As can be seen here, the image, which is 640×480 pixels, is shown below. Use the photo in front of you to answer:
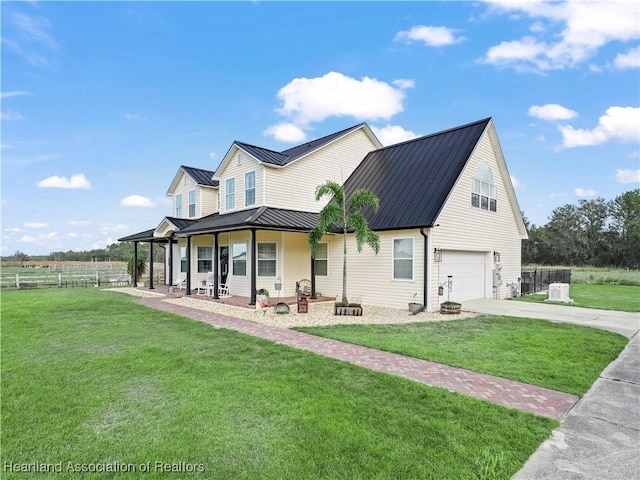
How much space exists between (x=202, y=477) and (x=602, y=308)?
15.1 meters

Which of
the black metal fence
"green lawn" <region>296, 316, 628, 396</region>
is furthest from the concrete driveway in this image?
the black metal fence

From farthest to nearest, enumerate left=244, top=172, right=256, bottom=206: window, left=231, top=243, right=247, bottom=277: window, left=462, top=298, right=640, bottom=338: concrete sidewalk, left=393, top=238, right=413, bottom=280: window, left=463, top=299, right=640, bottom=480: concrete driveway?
left=244, top=172, right=256, bottom=206: window < left=231, top=243, right=247, bottom=277: window < left=393, top=238, right=413, bottom=280: window < left=462, top=298, right=640, bottom=338: concrete sidewalk < left=463, top=299, right=640, bottom=480: concrete driveway

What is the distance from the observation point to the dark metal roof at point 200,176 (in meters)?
19.6

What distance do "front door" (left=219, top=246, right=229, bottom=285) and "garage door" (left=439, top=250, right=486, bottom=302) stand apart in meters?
9.62

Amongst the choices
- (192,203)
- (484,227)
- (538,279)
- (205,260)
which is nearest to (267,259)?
(205,260)

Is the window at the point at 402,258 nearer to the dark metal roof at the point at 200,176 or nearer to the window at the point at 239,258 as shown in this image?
the window at the point at 239,258

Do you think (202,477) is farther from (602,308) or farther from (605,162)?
(605,162)

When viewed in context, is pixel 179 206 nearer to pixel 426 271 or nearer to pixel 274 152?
pixel 274 152

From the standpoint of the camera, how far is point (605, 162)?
78.0 ft

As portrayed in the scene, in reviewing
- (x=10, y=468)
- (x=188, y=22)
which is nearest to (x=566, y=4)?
(x=188, y=22)

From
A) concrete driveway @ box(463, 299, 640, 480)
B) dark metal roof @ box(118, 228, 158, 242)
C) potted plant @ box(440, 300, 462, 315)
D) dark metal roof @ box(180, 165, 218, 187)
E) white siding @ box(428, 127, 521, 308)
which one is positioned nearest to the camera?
concrete driveway @ box(463, 299, 640, 480)

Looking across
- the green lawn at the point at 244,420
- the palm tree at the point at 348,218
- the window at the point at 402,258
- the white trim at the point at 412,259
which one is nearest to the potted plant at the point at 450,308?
the white trim at the point at 412,259

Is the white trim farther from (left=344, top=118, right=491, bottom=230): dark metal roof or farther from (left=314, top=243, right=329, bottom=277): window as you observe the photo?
(left=314, top=243, right=329, bottom=277): window

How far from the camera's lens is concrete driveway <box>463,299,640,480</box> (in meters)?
2.93
